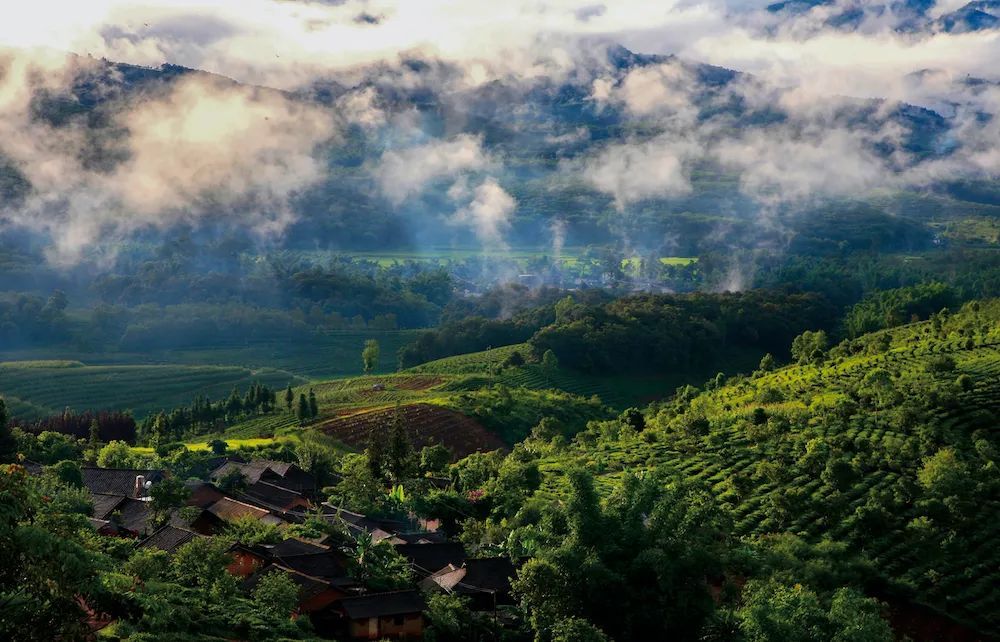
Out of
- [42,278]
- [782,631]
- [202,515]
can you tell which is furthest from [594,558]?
[42,278]

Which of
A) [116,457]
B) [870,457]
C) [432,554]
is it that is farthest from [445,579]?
[116,457]

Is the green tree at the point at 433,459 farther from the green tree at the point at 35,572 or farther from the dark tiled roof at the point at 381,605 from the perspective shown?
the green tree at the point at 35,572

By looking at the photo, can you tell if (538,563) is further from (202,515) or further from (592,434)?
(592,434)

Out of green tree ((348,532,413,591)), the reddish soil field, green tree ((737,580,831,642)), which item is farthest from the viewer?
the reddish soil field

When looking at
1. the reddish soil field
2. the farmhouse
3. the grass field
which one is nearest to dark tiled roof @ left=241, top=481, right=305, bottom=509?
the farmhouse

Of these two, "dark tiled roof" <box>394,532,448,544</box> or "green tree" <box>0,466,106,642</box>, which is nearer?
"green tree" <box>0,466,106,642</box>

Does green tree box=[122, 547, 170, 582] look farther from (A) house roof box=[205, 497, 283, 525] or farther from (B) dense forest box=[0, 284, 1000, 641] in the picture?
(A) house roof box=[205, 497, 283, 525]

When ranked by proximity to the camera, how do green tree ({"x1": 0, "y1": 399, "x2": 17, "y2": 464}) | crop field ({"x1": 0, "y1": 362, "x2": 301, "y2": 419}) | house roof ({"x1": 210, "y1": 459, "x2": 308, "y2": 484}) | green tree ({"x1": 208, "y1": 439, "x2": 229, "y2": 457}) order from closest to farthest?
green tree ({"x1": 0, "y1": 399, "x2": 17, "y2": 464}), house roof ({"x1": 210, "y1": 459, "x2": 308, "y2": 484}), green tree ({"x1": 208, "y1": 439, "x2": 229, "y2": 457}), crop field ({"x1": 0, "y1": 362, "x2": 301, "y2": 419})

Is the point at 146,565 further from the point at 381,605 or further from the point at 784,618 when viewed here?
the point at 784,618
